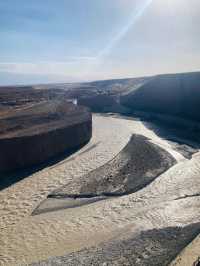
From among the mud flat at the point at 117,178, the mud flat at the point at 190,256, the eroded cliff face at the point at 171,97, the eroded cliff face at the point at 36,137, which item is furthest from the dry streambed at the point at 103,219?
the eroded cliff face at the point at 171,97

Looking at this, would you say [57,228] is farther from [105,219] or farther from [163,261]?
[163,261]

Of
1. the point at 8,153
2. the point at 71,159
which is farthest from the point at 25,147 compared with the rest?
the point at 71,159

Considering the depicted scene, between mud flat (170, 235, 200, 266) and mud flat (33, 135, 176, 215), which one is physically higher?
mud flat (33, 135, 176, 215)

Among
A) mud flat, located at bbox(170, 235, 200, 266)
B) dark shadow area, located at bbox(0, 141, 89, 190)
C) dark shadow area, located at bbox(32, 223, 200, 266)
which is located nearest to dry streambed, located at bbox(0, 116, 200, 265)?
dark shadow area, located at bbox(32, 223, 200, 266)

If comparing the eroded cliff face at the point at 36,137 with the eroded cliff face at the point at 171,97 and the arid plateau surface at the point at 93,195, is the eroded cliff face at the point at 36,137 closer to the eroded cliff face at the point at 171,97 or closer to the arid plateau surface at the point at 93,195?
the arid plateau surface at the point at 93,195

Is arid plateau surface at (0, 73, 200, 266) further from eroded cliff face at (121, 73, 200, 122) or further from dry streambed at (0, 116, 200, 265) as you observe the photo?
eroded cliff face at (121, 73, 200, 122)

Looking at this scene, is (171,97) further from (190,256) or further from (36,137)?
(190,256)

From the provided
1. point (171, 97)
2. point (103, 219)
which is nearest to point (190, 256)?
point (103, 219)

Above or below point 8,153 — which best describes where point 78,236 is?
below
